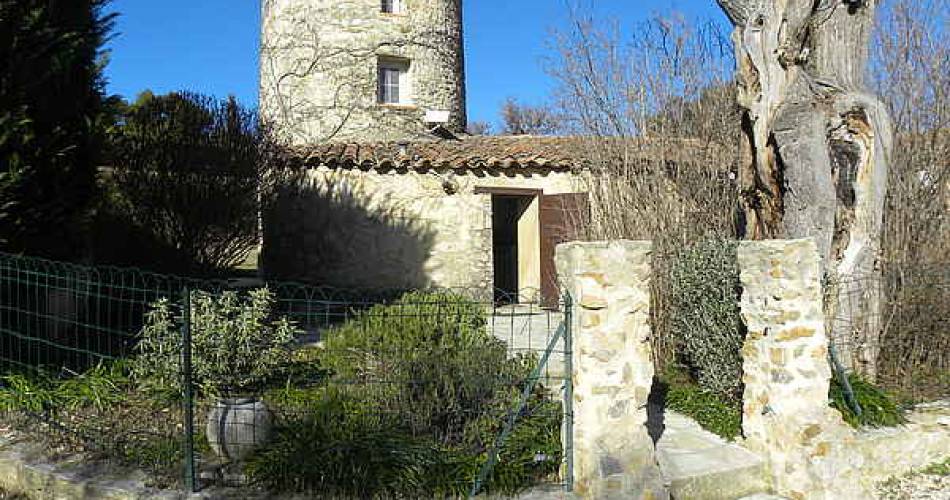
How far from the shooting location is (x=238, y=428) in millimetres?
4691

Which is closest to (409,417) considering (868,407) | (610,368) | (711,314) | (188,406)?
(188,406)

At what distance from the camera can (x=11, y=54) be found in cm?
617

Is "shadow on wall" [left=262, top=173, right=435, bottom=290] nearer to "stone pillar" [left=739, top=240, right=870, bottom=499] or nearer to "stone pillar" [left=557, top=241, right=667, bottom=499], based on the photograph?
"stone pillar" [left=739, top=240, right=870, bottom=499]

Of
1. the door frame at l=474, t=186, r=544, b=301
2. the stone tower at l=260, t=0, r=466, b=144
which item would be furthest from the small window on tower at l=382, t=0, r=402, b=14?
the door frame at l=474, t=186, r=544, b=301

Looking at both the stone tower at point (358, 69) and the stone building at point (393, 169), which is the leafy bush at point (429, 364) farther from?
the stone tower at point (358, 69)

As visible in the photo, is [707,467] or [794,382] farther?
[794,382]

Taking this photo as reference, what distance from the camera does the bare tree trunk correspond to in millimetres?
6332

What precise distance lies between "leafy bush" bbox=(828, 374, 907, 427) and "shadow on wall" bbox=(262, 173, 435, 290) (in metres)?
7.36

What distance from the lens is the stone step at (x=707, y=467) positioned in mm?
4453

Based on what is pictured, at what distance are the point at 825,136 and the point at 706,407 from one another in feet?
8.63

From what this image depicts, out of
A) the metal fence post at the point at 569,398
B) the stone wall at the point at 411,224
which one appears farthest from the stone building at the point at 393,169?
the metal fence post at the point at 569,398

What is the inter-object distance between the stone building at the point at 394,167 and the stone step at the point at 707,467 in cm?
522

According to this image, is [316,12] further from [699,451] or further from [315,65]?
[699,451]

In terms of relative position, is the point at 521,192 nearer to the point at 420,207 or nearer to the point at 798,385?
the point at 420,207
